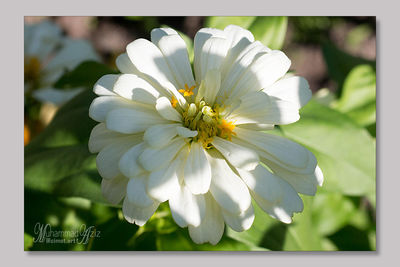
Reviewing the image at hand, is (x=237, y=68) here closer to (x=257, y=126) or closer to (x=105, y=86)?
(x=257, y=126)

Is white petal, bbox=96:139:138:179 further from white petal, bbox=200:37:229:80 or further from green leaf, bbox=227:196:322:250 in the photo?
green leaf, bbox=227:196:322:250

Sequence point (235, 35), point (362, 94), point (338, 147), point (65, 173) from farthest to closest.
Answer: point (362, 94)
point (338, 147)
point (65, 173)
point (235, 35)

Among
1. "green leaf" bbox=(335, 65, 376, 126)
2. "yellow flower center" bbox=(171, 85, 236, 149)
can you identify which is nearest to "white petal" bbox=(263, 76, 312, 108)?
"yellow flower center" bbox=(171, 85, 236, 149)

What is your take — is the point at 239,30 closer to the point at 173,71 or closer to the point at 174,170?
the point at 173,71

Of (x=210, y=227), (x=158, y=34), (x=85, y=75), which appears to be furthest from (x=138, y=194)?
(x=85, y=75)

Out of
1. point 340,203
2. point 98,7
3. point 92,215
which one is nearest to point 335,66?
point 340,203
